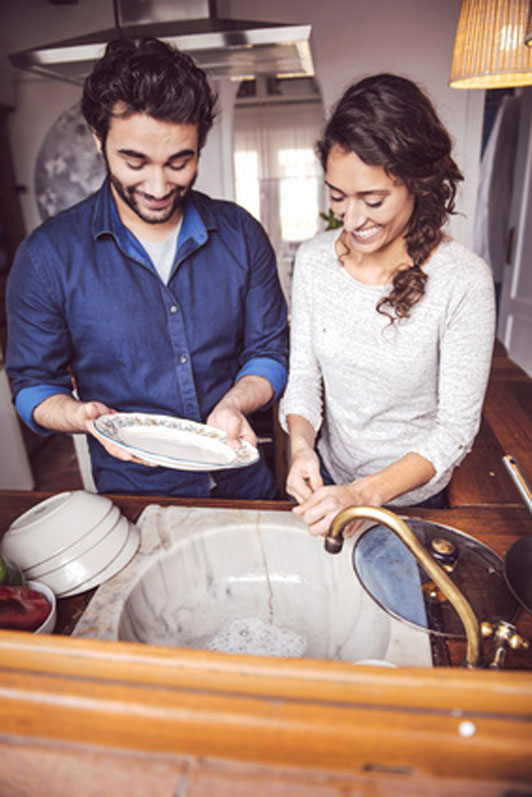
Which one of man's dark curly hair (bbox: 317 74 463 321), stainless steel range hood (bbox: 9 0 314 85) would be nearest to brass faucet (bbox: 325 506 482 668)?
man's dark curly hair (bbox: 317 74 463 321)

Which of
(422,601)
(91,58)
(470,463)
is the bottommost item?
(470,463)

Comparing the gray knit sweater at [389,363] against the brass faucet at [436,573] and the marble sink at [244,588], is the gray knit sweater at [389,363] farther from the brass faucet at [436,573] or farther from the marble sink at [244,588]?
the brass faucet at [436,573]

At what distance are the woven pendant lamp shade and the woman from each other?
3.61 feet

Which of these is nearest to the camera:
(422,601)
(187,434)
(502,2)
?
(422,601)

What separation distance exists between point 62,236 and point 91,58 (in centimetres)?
Result: 131

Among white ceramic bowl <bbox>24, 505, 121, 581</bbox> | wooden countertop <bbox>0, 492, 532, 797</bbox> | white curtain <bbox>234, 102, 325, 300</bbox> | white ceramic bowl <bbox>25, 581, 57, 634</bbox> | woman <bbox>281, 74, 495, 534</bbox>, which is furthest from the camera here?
white curtain <bbox>234, 102, 325, 300</bbox>

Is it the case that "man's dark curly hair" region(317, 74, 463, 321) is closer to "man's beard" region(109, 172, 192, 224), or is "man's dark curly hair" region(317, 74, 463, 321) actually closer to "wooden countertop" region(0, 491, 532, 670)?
"man's beard" region(109, 172, 192, 224)

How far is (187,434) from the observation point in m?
1.27

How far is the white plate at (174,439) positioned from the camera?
1100mm

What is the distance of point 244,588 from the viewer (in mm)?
1225

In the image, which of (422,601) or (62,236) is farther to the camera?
(62,236)

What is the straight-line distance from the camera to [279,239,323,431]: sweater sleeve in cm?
139

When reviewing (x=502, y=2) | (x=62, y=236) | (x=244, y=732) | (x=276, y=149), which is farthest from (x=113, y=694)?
(x=276, y=149)

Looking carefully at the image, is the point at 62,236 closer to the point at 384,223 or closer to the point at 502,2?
the point at 384,223
